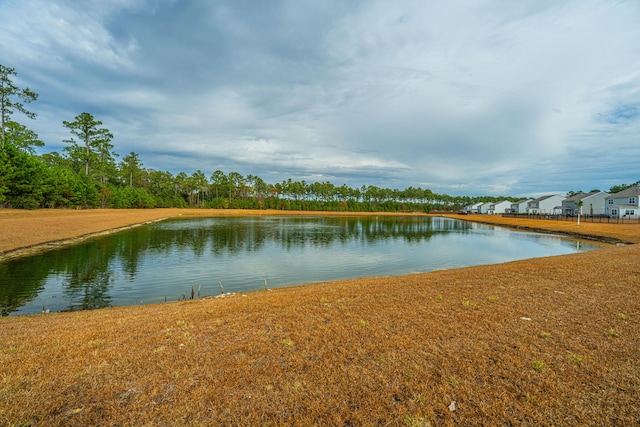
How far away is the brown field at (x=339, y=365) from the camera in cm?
385

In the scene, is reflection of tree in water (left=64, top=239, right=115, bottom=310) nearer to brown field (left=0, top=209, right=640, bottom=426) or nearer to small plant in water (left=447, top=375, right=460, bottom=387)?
brown field (left=0, top=209, right=640, bottom=426)

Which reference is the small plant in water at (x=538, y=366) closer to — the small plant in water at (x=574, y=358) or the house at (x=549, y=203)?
the small plant in water at (x=574, y=358)

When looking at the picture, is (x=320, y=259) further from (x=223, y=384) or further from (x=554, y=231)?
(x=554, y=231)

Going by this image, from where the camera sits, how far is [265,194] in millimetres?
155125

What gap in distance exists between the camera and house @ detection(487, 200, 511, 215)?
137350mm

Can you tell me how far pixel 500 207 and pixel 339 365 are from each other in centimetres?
16104

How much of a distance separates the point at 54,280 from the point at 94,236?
21612 millimetres

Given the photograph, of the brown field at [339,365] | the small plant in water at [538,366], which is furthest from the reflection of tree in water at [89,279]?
the small plant in water at [538,366]

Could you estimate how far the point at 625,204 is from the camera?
2822 inches

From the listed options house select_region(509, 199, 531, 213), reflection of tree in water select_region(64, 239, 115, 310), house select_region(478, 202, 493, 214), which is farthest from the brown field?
house select_region(478, 202, 493, 214)

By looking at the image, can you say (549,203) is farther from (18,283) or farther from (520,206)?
(18,283)

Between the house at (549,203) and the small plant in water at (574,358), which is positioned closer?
the small plant in water at (574,358)

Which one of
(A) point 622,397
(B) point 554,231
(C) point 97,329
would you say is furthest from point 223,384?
(B) point 554,231

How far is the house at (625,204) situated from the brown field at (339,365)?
90.0 m
